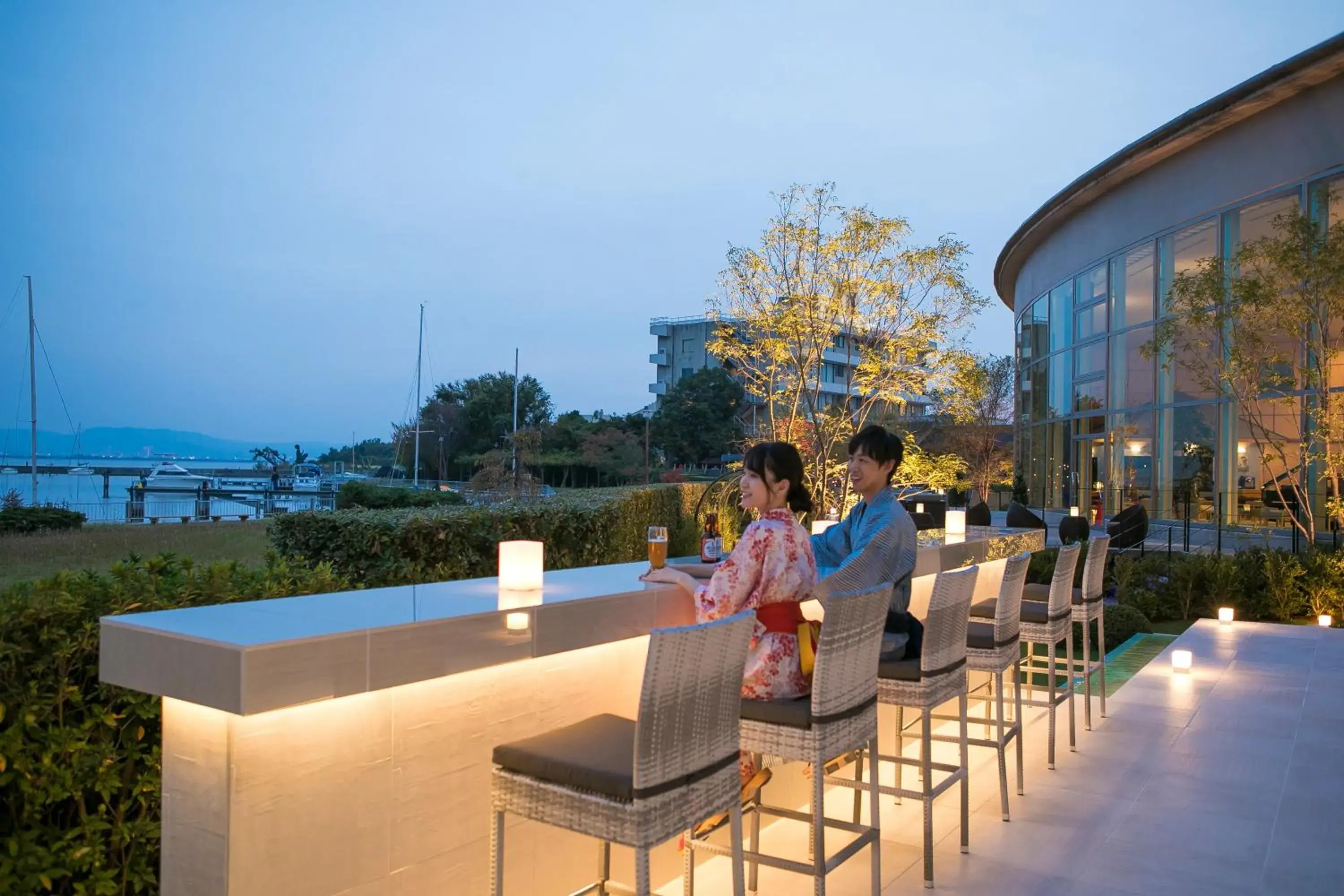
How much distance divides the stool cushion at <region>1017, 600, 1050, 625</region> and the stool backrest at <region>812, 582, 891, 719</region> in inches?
80.6

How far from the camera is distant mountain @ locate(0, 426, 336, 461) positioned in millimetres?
36000

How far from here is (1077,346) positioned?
18.1 metres

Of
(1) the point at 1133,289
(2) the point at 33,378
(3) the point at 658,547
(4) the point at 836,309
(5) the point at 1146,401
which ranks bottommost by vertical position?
(3) the point at 658,547

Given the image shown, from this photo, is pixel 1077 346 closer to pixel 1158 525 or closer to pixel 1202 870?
pixel 1158 525

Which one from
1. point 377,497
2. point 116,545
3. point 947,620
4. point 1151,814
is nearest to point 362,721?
point 947,620

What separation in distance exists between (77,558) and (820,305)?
1124 centimetres

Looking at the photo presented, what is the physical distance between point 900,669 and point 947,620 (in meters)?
0.24

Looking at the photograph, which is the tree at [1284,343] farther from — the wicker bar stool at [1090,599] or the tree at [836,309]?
the wicker bar stool at [1090,599]

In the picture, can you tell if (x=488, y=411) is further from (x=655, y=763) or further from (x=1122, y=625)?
(x=655, y=763)

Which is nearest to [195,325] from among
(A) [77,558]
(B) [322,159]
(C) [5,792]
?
(B) [322,159]

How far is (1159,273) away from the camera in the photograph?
1545cm

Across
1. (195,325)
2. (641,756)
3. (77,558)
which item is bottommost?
(77,558)

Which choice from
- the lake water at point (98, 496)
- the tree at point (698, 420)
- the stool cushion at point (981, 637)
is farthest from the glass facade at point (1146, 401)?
the tree at point (698, 420)

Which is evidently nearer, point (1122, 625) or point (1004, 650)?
point (1004, 650)
